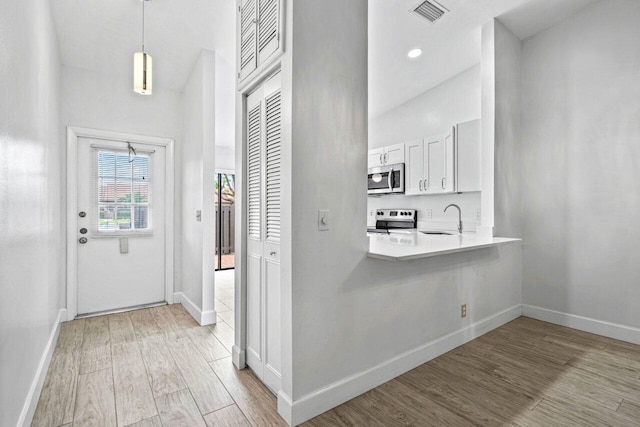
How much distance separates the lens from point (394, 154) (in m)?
4.45

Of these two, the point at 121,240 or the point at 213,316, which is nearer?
the point at 213,316

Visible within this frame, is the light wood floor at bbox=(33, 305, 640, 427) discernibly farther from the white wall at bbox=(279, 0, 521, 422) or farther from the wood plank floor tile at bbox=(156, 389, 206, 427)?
the white wall at bbox=(279, 0, 521, 422)

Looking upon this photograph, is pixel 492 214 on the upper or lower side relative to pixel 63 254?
upper

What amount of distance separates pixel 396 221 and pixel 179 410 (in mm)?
3723

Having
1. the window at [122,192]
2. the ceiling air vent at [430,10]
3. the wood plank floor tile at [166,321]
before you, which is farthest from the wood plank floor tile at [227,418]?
the ceiling air vent at [430,10]

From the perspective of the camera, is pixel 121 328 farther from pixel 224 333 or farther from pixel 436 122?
pixel 436 122

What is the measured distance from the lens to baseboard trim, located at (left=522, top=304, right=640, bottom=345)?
8.90ft

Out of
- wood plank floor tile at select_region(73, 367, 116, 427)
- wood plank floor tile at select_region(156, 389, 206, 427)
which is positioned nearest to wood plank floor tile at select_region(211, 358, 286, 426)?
wood plank floor tile at select_region(156, 389, 206, 427)

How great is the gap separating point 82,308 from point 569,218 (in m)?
5.14

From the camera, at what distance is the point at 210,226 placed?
3.25 meters

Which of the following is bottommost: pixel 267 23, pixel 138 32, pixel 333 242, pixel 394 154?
pixel 333 242

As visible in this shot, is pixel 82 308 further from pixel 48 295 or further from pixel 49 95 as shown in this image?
pixel 49 95

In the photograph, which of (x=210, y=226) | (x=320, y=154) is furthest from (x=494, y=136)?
(x=210, y=226)

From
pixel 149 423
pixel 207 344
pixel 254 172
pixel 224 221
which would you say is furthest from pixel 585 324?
pixel 224 221
